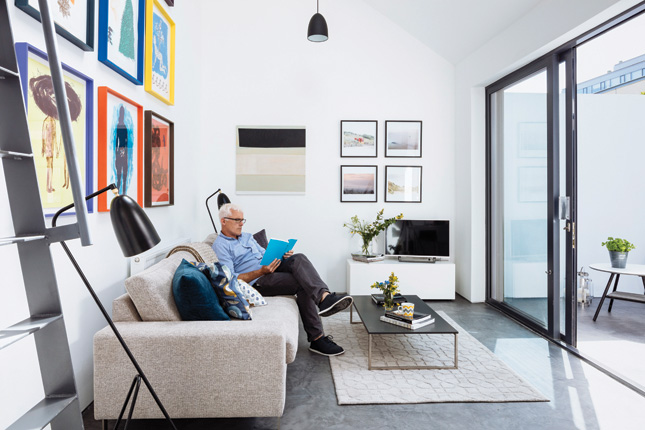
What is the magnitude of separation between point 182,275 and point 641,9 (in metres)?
3.18

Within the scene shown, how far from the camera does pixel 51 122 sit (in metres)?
1.98

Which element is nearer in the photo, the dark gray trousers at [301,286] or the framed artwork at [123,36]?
the framed artwork at [123,36]

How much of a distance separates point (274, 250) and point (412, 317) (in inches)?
45.0

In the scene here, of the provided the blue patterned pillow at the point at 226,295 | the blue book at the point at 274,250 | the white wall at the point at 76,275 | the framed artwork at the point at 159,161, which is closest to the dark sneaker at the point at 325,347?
the blue book at the point at 274,250

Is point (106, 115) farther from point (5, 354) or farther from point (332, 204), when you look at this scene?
point (332, 204)

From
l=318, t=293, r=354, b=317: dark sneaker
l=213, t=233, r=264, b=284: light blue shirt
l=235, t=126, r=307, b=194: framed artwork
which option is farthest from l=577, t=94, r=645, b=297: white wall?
l=213, t=233, r=264, b=284: light blue shirt

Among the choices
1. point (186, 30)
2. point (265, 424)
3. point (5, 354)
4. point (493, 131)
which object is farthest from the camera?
point (493, 131)

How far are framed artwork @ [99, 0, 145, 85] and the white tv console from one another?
9.61 feet

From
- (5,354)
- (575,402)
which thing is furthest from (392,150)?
(5,354)

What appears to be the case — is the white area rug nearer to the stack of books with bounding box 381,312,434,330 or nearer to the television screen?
the stack of books with bounding box 381,312,434,330

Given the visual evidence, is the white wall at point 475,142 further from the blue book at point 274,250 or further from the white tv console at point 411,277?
the blue book at point 274,250

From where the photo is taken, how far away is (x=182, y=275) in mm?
2201

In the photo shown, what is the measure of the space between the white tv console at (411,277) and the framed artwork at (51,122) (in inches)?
118

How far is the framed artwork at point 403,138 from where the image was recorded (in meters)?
5.11
